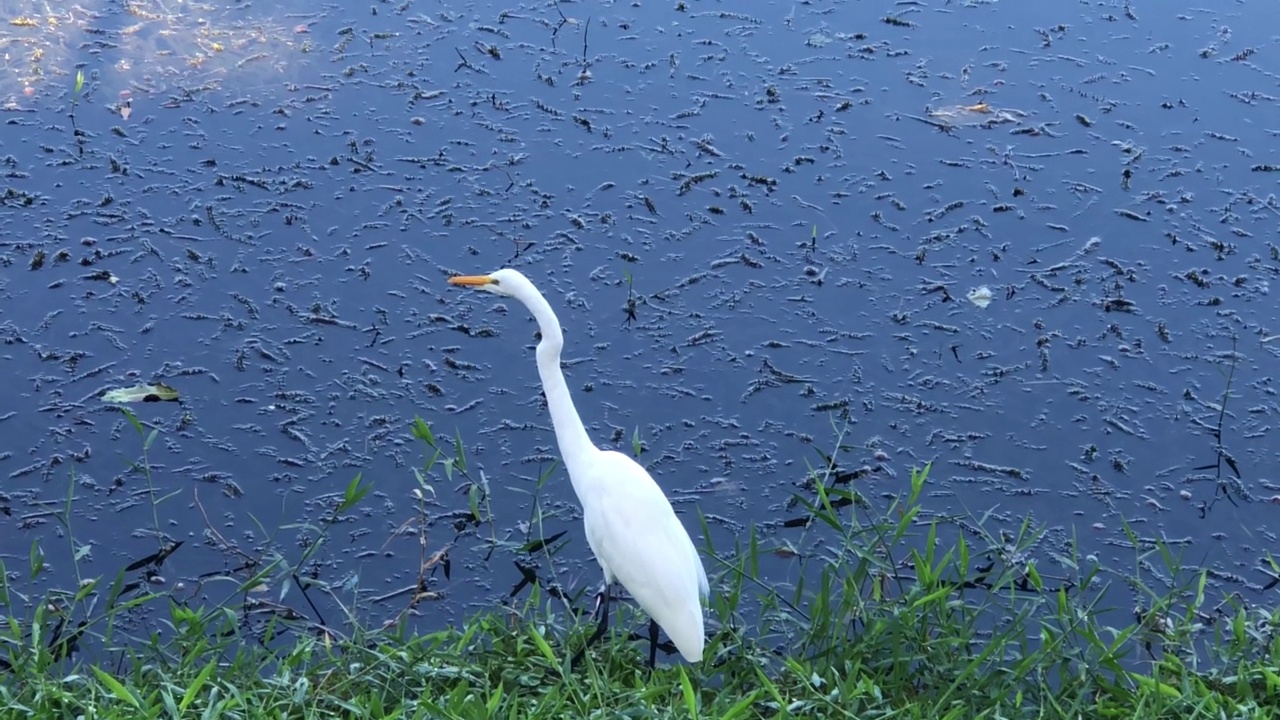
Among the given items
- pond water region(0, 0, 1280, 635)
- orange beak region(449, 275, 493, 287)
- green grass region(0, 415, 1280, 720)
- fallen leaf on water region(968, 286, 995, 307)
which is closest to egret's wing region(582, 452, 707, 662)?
green grass region(0, 415, 1280, 720)

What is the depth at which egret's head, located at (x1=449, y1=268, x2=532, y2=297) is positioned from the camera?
11.3 ft

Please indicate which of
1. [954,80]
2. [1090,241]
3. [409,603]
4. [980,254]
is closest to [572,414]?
[409,603]

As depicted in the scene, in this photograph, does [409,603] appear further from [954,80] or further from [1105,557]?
[954,80]

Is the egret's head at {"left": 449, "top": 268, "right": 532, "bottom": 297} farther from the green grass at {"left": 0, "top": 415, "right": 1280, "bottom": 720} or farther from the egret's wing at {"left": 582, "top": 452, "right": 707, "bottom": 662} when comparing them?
the egret's wing at {"left": 582, "top": 452, "right": 707, "bottom": 662}

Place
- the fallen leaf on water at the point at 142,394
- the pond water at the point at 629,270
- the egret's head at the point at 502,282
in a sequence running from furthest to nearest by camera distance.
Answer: the fallen leaf on water at the point at 142,394, the pond water at the point at 629,270, the egret's head at the point at 502,282

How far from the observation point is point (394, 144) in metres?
5.61

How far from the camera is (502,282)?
349 cm

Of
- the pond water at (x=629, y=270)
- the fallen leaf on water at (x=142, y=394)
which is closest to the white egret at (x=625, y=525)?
the pond water at (x=629, y=270)

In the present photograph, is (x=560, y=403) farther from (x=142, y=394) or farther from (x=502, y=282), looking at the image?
(x=142, y=394)

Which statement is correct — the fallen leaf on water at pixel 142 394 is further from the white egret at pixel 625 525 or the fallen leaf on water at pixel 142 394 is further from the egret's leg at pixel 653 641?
the egret's leg at pixel 653 641

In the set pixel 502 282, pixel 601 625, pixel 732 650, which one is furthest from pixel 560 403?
pixel 732 650

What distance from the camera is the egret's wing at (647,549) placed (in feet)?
10.9

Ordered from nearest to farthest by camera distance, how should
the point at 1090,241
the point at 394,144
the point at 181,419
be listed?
the point at 181,419 → the point at 1090,241 → the point at 394,144

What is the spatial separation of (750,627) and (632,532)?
17.5 inches
